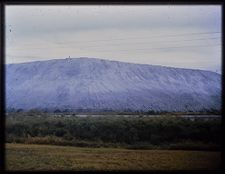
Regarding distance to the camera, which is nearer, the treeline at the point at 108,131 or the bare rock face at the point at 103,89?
the treeline at the point at 108,131

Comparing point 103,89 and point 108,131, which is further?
point 103,89

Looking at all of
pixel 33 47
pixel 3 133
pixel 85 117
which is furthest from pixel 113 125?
pixel 3 133

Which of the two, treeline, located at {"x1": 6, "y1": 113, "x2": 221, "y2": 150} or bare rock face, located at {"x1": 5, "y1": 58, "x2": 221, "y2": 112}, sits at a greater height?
bare rock face, located at {"x1": 5, "y1": 58, "x2": 221, "y2": 112}

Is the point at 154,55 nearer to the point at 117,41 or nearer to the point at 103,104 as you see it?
the point at 117,41

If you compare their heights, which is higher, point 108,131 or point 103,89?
point 103,89

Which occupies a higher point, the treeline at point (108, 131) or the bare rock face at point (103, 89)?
the bare rock face at point (103, 89)
